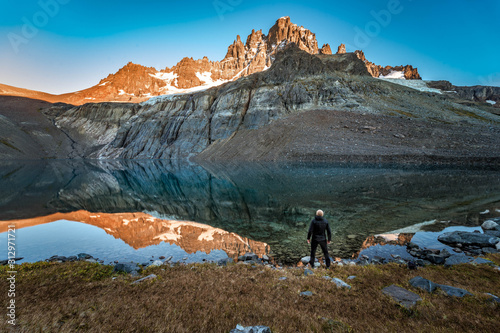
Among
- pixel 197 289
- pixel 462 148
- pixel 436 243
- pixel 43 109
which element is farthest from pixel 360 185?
pixel 43 109

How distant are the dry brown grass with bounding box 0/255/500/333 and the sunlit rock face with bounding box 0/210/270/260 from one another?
3511mm

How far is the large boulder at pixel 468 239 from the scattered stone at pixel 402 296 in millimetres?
7796

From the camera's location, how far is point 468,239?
12.0m

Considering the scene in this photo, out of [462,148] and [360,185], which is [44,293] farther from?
[462,148]

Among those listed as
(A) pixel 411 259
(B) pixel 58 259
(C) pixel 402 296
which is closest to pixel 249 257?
(C) pixel 402 296

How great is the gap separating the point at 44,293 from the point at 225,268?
5552 mm

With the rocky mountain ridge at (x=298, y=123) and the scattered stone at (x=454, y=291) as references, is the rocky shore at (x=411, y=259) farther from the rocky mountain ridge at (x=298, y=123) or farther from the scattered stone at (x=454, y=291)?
the rocky mountain ridge at (x=298, y=123)

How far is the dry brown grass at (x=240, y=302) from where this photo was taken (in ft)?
16.3

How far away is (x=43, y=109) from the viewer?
157500 millimetres

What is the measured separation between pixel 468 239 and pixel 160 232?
1696cm

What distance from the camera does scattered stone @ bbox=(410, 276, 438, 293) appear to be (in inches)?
270

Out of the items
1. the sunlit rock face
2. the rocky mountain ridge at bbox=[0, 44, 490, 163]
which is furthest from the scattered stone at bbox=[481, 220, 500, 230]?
the rocky mountain ridge at bbox=[0, 44, 490, 163]

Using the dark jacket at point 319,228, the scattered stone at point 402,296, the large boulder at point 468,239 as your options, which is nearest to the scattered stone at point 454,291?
the scattered stone at point 402,296

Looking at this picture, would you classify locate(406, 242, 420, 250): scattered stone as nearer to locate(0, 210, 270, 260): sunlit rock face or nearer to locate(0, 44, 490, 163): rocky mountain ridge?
locate(0, 210, 270, 260): sunlit rock face
